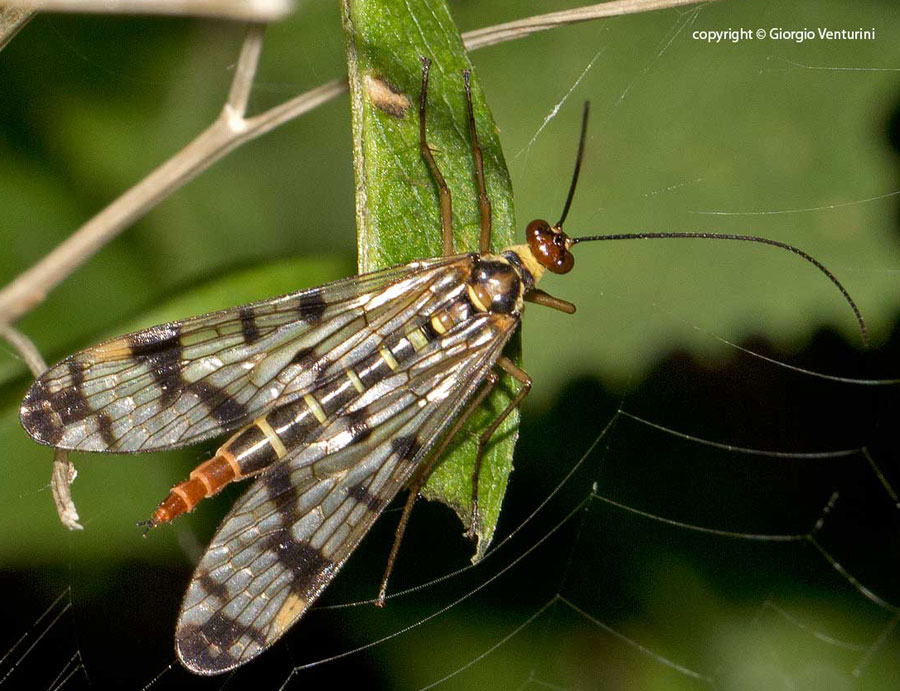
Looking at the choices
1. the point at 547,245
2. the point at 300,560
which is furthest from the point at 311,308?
the point at 547,245

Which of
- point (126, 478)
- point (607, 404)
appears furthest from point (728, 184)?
point (126, 478)

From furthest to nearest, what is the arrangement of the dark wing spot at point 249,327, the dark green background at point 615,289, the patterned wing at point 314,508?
1. the dark green background at point 615,289
2. the dark wing spot at point 249,327
3. the patterned wing at point 314,508

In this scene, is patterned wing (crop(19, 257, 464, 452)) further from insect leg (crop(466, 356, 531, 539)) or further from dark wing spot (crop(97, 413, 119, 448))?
insect leg (crop(466, 356, 531, 539))

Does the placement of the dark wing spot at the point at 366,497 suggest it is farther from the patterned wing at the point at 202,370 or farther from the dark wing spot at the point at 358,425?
the patterned wing at the point at 202,370

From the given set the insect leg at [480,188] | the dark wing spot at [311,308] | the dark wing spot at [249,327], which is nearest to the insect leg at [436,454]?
the insect leg at [480,188]

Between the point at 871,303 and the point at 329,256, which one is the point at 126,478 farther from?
the point at 871,303

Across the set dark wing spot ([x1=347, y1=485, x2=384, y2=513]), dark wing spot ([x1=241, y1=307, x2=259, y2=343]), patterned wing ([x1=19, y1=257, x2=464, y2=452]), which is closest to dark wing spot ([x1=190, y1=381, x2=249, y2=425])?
patterned wing ([x1=19, y1=257, x2=464, y2=452])

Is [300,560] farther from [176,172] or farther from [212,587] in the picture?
[176,172]
